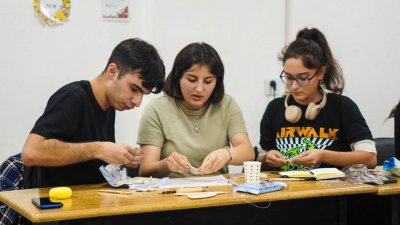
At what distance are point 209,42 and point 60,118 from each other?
1619mm

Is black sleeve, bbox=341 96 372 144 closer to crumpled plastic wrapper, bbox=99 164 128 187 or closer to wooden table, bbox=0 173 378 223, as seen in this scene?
wooden table, bbox=0 173 378 223

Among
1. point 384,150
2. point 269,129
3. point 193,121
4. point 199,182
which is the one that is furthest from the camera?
point 384,150

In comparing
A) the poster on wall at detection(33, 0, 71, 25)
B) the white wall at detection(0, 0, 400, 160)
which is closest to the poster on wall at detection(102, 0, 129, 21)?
the white wall at detection(0, 0, 400, 160)

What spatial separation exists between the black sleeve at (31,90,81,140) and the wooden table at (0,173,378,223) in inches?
8.5

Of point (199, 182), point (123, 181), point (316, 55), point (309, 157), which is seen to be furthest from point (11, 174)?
point (316, 55)

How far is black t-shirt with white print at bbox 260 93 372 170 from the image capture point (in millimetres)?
2668

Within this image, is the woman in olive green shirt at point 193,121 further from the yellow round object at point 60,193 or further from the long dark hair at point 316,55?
the yellow round object at point 60,193

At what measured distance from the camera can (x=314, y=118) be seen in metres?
2.70

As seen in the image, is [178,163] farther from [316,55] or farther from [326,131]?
[316,55]

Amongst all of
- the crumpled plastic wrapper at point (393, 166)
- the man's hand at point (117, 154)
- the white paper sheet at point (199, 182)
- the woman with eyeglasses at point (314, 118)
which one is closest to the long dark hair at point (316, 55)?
the woman with eyeglasses at point (314, 118)

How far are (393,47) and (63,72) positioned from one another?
2424mm

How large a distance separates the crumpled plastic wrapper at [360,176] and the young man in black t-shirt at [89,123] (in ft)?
2.94

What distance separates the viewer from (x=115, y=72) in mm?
2270

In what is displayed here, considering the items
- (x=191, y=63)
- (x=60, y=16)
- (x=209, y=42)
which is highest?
(x=60, y=16)
